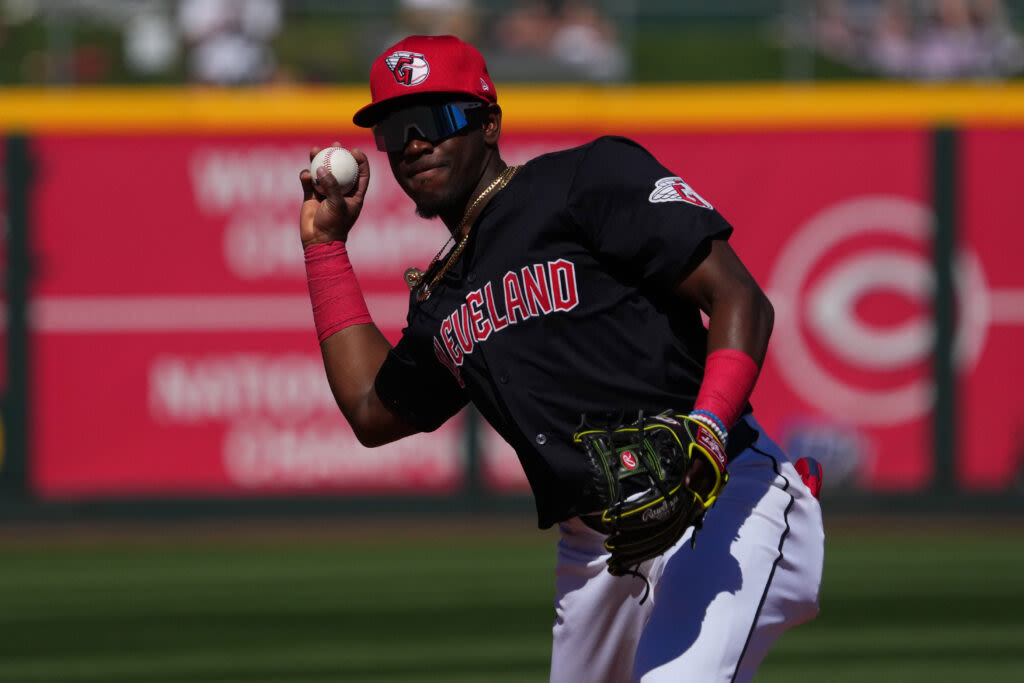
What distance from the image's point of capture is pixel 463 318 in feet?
11.8

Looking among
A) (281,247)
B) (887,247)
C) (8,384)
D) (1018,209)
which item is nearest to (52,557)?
(8,384)

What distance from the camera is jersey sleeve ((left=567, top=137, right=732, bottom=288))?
3250mm

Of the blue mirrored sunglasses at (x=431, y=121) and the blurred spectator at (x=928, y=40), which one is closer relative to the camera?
the blue mirrored sunglasses at (x=431, y=121)

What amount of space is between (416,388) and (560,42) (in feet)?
35.3

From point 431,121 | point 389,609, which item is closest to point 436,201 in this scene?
point 431,121

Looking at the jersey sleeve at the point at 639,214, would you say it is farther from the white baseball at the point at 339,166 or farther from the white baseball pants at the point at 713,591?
the white baseball at the point at 339,166

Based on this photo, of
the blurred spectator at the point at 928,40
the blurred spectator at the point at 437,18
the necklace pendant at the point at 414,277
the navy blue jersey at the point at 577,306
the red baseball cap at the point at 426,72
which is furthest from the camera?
the blurred spectator at the point at 928,40

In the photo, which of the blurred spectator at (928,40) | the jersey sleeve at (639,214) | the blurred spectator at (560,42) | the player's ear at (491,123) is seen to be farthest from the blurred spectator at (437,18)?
the jersey sleeve at (639,214)

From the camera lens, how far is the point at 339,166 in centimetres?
409

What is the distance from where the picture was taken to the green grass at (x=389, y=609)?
742 cm

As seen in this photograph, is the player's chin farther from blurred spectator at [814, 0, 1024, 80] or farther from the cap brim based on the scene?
blurred spectator at [814, 0, 1024, 80]

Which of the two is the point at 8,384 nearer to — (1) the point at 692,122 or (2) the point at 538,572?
(2) the point at 538,572

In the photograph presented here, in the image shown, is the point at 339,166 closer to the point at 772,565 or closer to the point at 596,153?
the point at 596,153

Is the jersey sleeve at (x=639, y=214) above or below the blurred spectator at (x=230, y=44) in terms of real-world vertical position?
below
